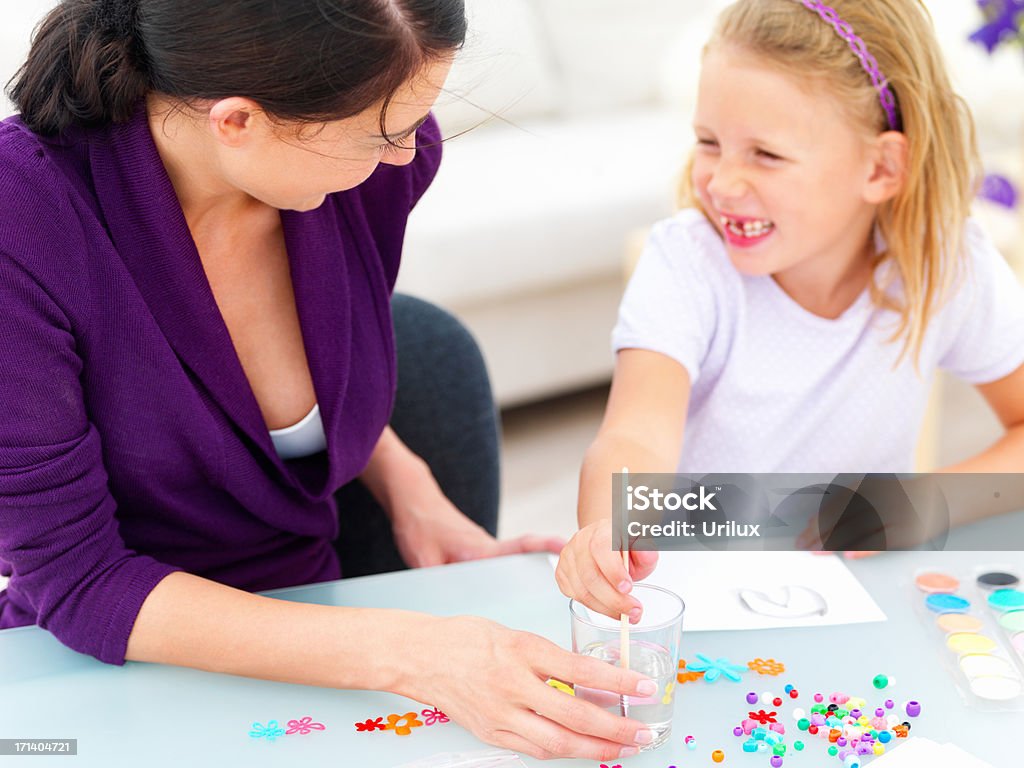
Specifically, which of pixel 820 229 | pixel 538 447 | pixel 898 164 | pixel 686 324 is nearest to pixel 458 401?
pixel 686 324

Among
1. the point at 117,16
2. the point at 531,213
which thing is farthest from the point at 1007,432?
the point at 531,213

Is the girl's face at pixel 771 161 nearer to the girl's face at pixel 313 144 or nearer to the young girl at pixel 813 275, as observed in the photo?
the young girl at pixel 813 275

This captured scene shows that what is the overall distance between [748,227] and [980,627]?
1.66 ft

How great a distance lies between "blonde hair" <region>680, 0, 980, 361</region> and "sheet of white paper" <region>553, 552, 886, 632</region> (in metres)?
0.39

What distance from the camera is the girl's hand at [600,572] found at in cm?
85

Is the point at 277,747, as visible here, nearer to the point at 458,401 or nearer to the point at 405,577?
the point at 405,577

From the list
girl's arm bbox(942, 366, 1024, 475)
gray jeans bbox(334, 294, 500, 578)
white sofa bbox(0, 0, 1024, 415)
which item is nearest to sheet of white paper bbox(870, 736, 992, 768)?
girl's arm bbox(942, 366, 1024, 475)

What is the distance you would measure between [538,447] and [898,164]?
1.66m

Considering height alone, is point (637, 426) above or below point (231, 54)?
below

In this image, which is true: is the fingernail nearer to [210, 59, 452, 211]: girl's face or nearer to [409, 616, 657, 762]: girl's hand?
[409, 616, 657, 762]: girl's hand

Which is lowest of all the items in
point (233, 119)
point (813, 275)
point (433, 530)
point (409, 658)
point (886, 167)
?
point (433, 530)

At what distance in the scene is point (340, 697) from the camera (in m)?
0.87

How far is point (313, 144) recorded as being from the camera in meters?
0.91

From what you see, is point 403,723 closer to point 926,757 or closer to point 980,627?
point 926,757
